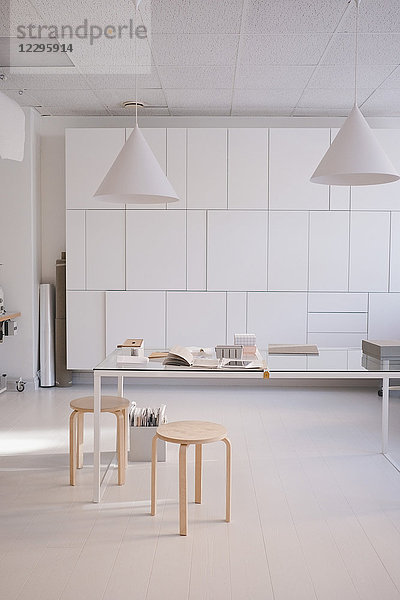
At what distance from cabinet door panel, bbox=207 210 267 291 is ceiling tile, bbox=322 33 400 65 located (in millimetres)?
1864

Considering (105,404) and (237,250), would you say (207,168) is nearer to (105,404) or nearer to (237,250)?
(237,250)

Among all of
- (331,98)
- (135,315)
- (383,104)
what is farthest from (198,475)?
(383,104)

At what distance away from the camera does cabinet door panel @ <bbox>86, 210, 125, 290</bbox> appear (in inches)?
254

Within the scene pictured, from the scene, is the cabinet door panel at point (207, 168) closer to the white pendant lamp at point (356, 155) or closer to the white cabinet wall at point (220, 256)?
the white cabinet wall at point (220, 256)

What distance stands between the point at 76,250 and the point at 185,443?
384 centimetres

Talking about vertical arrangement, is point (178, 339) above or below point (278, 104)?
below

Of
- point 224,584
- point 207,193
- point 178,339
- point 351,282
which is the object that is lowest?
point 224,584

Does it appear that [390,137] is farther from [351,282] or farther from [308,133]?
[351,282]

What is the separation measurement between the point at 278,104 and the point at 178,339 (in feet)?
8.31

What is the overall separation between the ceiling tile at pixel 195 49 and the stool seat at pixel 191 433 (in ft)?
8.98

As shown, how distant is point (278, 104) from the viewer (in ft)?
20.6

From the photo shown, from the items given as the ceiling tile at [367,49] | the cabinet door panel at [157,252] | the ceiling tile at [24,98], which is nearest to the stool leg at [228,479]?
the ceiling tile at [367,49]

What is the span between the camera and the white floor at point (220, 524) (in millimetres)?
2551

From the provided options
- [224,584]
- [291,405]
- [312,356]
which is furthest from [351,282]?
[224,584]
